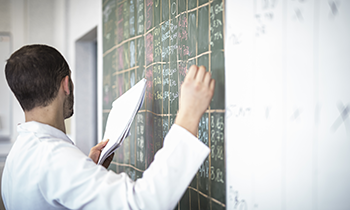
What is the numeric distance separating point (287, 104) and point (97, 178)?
0.47 metres

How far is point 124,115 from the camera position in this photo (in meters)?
0.88

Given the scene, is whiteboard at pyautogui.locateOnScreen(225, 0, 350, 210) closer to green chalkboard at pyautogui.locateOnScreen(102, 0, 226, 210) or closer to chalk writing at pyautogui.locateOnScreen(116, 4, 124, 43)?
green chalkboard at pyautogui.locateOnScreen(102, 0, 226, 210)

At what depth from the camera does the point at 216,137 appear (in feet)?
2.56

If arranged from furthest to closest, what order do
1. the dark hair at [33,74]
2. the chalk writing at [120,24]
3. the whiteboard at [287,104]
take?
the chalk writing at [120,24], the dark hair at [33,74], the whiteboard at [287,104]

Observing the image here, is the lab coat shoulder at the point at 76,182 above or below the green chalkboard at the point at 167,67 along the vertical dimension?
below

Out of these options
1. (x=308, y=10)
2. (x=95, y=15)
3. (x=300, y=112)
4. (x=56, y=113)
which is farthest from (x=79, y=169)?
(x=95, y=15)

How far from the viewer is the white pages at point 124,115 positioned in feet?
2.74

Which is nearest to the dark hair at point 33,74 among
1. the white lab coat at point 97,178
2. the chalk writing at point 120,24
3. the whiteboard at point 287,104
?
the white lab coat at point 97,178

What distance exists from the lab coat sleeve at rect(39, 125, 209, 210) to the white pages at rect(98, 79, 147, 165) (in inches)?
8.5

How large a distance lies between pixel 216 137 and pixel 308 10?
405 millimetres

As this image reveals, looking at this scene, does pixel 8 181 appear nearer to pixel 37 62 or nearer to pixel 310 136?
pixel 37 62

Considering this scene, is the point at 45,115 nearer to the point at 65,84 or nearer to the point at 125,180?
the point at 65,84

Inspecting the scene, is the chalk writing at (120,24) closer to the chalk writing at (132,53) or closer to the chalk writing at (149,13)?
the chalk writing at (132,53)

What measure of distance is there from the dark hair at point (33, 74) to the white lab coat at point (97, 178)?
15 centimetres
